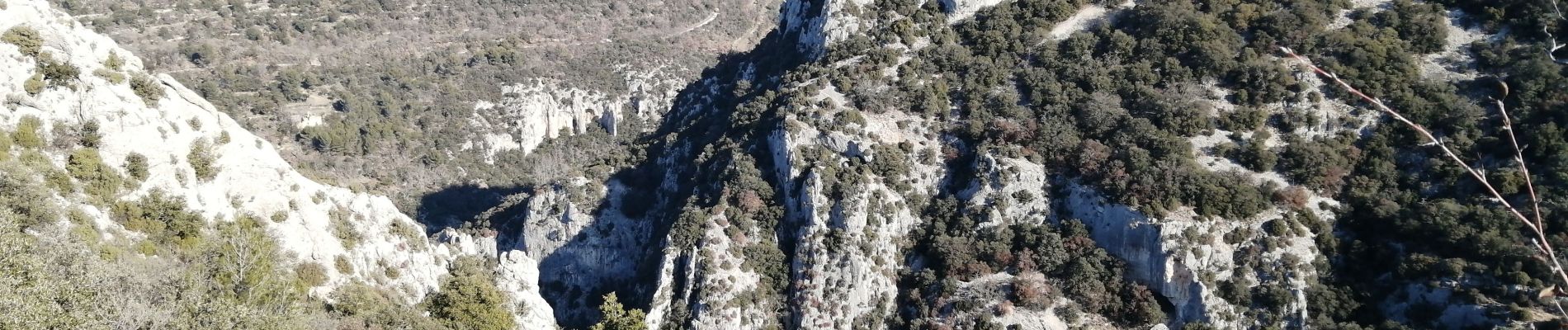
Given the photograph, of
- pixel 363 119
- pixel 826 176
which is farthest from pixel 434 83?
pixel 826 176

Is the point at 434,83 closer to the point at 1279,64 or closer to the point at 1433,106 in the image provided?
the point at 1279,64

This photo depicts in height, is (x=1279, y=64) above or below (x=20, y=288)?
below

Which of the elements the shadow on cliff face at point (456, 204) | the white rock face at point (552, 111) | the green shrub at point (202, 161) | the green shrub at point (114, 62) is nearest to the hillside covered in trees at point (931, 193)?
the green shrub at point (202, 161)

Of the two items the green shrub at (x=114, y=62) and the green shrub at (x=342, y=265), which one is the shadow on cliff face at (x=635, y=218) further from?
the green shrub at (x=114, y=62)

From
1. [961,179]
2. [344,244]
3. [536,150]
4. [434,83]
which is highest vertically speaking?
[344,244]

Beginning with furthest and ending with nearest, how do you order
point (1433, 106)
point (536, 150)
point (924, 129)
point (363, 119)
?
point (536, 150) → point (363, 119) → point (924, 129) → point (1433, 106)

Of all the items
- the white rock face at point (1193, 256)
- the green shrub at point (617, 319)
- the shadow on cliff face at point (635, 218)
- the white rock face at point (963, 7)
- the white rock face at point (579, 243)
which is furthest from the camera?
the white rock face at point (963, 7)

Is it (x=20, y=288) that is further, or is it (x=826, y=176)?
(x=826, y=176)
